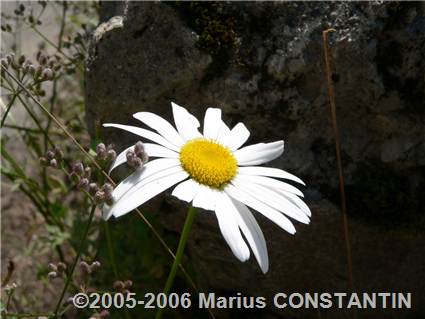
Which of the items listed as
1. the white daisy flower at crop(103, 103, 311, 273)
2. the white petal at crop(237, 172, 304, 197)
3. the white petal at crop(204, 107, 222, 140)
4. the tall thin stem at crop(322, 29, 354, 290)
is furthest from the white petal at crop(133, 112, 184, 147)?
the tall thin stem at crop(322, 29, 354, 290)

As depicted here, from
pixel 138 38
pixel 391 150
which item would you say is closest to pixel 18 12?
pixel 138 38

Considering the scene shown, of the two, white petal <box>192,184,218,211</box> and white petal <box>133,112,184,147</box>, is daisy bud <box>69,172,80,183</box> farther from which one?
white petal <box>192,184,218,211</box>

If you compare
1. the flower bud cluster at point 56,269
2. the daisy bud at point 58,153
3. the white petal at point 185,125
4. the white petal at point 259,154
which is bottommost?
the flower bud cluster at point 56,269

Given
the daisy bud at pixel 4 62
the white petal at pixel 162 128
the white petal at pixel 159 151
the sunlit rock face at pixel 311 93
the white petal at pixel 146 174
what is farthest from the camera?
the sunlit rock face at pixel 311 93

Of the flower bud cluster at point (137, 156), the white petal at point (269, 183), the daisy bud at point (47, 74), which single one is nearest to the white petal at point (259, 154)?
the white petal at point (269, 183)

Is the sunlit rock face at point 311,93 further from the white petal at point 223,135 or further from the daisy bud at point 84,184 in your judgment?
the daisy bud at point 84,184

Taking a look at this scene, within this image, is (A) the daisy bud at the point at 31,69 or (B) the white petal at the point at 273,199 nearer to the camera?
(B) the white petal at the point at 273,199
